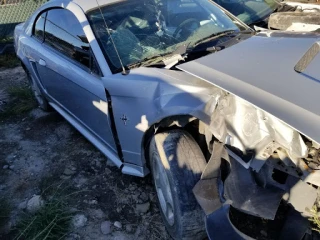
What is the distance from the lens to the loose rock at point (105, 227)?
255 cm

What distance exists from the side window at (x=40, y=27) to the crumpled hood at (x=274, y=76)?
7.22ft

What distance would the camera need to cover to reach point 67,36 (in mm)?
3070

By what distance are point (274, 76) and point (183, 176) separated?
2.55 ft

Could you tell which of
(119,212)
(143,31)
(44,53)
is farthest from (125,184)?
(44,53)

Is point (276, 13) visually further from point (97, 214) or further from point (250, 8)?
point (97, 214)

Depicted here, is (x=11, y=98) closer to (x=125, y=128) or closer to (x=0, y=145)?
(x=0, y=145)

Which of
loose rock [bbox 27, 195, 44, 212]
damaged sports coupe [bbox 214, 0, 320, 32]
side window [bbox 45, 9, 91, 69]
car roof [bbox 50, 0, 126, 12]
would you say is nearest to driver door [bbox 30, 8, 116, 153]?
side window [bbox 45, 9, 91, 69]

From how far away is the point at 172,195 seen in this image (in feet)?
6.95

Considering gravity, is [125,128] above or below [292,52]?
below

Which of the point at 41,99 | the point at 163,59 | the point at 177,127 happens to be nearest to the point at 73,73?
the point at 163,59

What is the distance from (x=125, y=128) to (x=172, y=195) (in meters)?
0.63

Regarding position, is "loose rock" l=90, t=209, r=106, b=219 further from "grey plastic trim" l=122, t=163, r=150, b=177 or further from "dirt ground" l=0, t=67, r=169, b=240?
"grey plastic trim" l=122, t=163, r=150, b=177

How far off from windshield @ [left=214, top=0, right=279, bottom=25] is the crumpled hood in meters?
1.62

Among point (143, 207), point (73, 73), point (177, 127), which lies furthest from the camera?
point (73, 73)
